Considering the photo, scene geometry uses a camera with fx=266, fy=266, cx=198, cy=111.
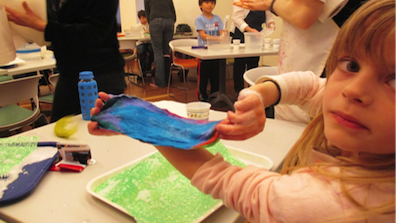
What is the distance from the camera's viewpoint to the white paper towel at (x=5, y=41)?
92 centimetres

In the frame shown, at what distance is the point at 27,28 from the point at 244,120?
39.1 inches

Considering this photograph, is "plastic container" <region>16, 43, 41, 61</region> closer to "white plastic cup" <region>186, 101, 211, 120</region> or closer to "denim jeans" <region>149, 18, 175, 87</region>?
"denim jeans" <region>149, 18, 175, 87</region>

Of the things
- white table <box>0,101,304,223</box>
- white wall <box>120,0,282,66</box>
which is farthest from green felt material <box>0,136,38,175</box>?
white wall <box>120,0,282,66</box>

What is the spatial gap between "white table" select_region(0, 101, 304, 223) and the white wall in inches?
174

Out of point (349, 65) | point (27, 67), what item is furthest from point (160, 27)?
point (349, 65)

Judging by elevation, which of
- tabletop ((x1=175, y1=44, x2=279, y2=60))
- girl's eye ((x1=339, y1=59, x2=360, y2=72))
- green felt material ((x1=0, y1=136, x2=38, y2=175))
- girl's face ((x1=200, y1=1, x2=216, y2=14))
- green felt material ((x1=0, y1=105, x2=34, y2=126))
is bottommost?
green felt material ((x1=0, y1=105, x2=34, y2=126))

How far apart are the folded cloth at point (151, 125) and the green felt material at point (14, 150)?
0.34m

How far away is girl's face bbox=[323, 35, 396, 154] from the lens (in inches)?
14.7

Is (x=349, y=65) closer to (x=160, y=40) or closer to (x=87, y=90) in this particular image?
(x=87, y=90)

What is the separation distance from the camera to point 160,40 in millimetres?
4109

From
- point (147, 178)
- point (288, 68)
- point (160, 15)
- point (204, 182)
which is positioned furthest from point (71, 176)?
point (160, 15)

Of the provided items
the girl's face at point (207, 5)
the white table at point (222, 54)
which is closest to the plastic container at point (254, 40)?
the white table at point (222, 54)

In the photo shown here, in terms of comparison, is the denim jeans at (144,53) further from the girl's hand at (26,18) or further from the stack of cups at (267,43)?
the girl's hand at (26,18)

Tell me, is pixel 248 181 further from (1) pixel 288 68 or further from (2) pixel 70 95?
(2) pixel 70 95
